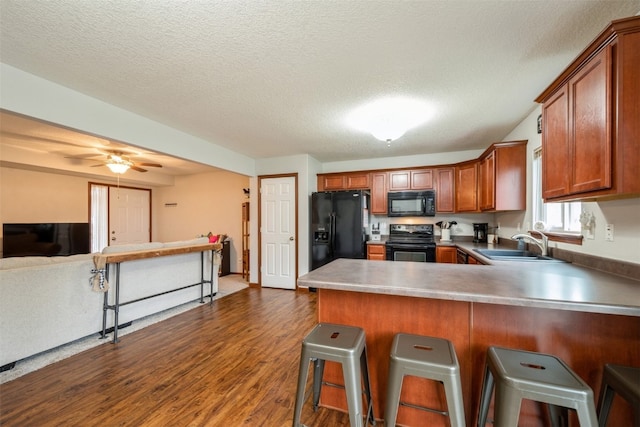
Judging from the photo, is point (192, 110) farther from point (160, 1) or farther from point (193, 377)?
point (193, 377)

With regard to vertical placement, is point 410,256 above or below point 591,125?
below

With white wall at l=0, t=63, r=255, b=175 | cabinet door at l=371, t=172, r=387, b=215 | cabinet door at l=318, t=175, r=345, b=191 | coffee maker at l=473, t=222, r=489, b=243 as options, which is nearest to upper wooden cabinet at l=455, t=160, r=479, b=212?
coffee maker at l=473, t=222, r=489, b=243

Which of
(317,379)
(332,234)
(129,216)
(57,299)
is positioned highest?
(129,216)

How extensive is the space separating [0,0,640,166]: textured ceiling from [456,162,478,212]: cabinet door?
3.98ft

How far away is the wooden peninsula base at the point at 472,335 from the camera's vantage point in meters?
1.26

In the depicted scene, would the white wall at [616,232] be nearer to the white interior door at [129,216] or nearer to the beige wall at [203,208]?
the beige wall at [203,208]

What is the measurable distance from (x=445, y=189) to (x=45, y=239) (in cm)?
722

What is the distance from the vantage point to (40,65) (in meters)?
1.92

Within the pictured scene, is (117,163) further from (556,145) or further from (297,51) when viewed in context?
(556,145)

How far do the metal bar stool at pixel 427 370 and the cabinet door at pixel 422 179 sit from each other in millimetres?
3498

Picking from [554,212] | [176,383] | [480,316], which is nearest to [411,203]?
[554,212]

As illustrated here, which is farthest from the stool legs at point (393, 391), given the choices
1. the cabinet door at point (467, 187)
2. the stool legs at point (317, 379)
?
the cabinet door at point (467, 187)

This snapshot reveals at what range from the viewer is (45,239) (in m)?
4.51

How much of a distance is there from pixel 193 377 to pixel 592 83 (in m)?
3.33
